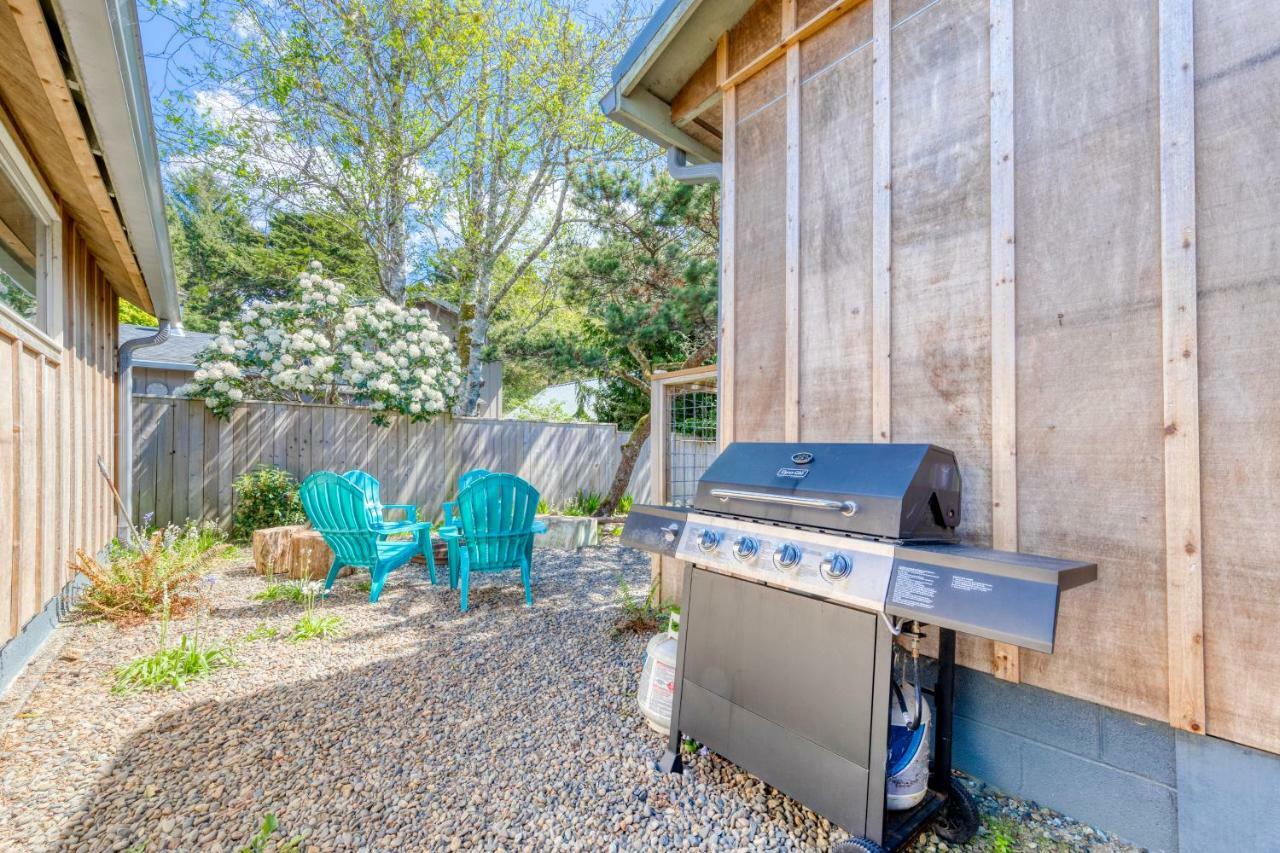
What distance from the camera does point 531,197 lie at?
8.30 m

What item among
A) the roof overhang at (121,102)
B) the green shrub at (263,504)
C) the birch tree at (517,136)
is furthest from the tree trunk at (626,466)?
the roof overhang at (121,102)

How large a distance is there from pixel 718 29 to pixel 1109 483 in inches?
111

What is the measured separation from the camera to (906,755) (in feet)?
5.08

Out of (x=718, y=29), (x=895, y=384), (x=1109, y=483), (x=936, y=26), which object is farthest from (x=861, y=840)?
(x=718, y=29)

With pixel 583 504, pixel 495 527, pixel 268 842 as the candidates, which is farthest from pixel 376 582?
pixel 583 504

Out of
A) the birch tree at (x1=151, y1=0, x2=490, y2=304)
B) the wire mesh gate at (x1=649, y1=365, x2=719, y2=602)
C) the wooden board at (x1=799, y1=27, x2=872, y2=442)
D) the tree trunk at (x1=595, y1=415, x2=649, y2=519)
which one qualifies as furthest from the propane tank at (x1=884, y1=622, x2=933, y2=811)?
the birch tree at (x1=151, y1=0, x2=490, y2=304)

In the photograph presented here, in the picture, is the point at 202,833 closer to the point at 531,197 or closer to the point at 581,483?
the point at 581,483

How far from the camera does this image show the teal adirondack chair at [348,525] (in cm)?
373

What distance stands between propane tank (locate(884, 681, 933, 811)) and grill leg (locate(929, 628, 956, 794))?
64 mm

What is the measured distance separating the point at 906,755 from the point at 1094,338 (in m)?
1.38

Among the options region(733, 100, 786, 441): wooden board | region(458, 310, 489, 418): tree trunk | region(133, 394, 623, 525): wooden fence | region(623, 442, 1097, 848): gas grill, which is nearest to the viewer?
region(623, 442, 1097, 848): gas grill

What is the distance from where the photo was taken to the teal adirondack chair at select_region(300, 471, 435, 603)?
373cm

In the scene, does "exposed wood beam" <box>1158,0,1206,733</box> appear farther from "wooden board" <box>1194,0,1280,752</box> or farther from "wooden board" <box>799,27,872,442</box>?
"wooden board" <box>799,27,872,442</box>

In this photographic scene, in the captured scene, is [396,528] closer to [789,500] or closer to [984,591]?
[789,500]
